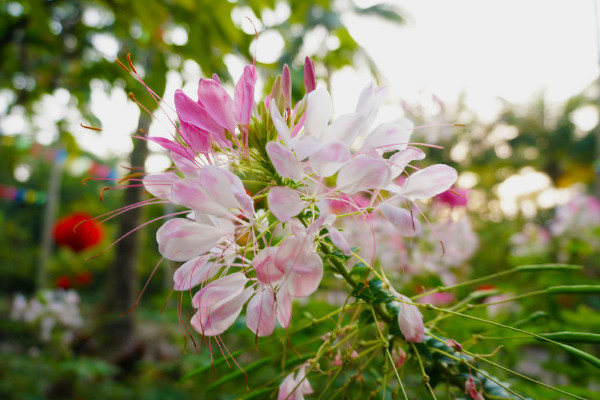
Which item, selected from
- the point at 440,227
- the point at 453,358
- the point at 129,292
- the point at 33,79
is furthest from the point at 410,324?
the point at 129,292

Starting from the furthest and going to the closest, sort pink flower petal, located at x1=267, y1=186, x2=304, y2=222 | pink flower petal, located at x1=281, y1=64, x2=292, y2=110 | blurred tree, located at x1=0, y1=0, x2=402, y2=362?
1. blurred tree, located at x1=0, y1=0, x2=402, y2=362
2. pink flower petal, located at x1=281, y1=64, x2=292, y2=110
3. pink flower petal, located at x1=267, y1=186, x2=304, y2=222

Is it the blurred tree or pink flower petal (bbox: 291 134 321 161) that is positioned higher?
the blurred tree

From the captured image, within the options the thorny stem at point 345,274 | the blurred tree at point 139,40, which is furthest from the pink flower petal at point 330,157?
the blurred tree at point 139,40

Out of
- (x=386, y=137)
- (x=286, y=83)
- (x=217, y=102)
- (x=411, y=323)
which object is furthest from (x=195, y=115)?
(x=411, y=323)

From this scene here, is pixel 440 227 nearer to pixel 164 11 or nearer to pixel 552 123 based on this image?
pixel 164 11

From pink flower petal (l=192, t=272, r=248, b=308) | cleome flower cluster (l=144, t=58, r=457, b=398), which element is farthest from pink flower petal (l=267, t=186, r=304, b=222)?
pink flower petal (l=192, t=272, r=248, b=308)

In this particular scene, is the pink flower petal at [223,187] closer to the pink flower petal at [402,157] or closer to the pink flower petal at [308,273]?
the pink flower petal at [308,273]

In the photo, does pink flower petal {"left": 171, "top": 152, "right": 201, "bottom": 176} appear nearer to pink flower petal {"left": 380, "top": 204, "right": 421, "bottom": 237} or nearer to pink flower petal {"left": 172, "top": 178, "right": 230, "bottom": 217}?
pink flower petal {"left": 172, "top": 178, "right": 230, "bottom": 217}

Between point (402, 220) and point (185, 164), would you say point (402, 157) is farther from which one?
point (185, 164)
